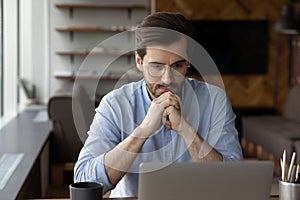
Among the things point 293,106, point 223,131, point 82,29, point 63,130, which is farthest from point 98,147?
point 82,29

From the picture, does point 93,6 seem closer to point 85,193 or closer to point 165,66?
point 165,66

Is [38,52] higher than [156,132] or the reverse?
higher

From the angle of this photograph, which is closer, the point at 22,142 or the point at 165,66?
the point at 165,66

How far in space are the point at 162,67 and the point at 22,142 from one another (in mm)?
2136

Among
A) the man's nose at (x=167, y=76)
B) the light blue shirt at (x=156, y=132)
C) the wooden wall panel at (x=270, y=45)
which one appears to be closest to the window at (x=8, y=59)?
the wooden wall panel at (x=270, y=45)

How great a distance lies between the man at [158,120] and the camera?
1.73m

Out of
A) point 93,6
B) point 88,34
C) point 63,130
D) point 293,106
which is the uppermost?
point 93,6

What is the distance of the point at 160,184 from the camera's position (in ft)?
4.50

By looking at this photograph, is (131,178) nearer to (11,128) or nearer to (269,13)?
(11,128)

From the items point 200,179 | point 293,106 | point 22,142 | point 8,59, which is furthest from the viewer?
point 293,106

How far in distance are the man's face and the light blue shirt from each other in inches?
7.1

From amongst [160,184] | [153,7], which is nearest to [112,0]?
[153,7]

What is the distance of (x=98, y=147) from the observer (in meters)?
1.80

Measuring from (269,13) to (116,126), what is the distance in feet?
19.2
